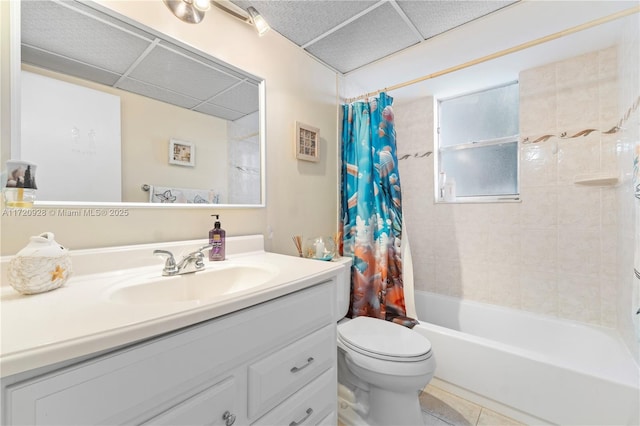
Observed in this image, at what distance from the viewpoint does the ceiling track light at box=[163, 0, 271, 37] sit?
3.62 feet

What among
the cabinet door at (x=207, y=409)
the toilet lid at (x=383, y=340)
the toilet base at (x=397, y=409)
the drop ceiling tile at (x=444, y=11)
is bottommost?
the toilet base at (x=397, y=409)

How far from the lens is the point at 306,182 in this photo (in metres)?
1.73

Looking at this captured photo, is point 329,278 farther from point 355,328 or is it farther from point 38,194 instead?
point 38,194

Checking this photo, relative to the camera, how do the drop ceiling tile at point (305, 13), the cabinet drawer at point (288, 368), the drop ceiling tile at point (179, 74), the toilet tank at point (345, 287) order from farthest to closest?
the toilet tank at point (345, 287)
the drop ceiling tile at point (305, 13)
the drop ceiling tile at point (179, 74)
the cabinet drawer at point (288, 368)

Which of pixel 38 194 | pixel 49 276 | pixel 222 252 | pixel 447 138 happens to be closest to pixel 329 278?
pixel 222 252

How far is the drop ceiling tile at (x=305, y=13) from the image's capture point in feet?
4.34

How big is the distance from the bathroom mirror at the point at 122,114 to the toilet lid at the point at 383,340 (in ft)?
2.89

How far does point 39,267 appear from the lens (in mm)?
679

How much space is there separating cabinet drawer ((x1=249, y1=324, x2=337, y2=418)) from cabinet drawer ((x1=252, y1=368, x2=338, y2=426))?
0.02m

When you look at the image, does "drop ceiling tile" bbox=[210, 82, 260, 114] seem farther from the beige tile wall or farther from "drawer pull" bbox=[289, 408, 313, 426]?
the beige tile wall

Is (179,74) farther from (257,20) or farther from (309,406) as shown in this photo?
(309,406)

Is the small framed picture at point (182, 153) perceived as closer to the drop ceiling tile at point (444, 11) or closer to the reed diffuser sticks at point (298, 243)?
the reed diffuser sticks at point (298, 243)

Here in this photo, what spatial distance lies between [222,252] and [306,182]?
0.78m

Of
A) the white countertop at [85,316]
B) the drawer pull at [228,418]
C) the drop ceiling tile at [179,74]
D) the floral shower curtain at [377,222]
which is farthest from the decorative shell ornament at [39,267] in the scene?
the floral shower curtain at [377,222]
